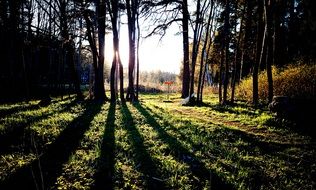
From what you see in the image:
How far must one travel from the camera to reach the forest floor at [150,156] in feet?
15.4

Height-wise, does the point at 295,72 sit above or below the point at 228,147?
above

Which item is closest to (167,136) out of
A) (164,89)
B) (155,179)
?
(155,179)

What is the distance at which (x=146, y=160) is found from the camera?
5789 mm

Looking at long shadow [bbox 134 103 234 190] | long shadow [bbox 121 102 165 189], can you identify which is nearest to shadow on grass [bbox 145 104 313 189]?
long shadow [bbox 134 103 234 190]

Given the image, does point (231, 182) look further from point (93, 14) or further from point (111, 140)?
point (93, 14)

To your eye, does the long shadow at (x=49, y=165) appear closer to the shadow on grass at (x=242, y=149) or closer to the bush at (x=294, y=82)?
the shadow on grass at (x=242, y=149)

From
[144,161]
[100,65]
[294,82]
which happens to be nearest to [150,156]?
[144,161]

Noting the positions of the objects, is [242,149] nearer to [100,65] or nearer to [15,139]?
[15,139]

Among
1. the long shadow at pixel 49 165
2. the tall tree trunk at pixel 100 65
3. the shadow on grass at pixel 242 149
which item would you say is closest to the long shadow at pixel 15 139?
the long shadow at pixel 49 165

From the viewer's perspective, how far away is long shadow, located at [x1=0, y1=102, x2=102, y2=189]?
423 cm

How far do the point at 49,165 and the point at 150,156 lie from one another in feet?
7.07

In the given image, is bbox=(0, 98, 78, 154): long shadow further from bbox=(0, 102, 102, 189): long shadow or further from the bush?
the bush

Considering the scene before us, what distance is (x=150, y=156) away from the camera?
19.8 ft

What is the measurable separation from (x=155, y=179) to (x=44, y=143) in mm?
3203
